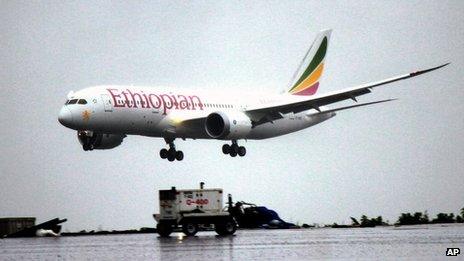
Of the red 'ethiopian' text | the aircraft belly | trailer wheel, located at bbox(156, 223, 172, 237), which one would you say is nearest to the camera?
trailer wheel, located at bbox(156, 223, 172, 237)

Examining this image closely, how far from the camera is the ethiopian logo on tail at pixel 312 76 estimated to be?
8469 centimetres

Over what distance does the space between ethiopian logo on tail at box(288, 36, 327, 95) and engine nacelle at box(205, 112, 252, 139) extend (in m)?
14.1

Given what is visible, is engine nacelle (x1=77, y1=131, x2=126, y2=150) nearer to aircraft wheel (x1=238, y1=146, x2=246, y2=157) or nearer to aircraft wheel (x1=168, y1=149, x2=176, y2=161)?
aircraft wheel (x1=168, y1=149, x2=176, y2=161)

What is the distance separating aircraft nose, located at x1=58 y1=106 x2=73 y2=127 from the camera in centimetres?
6544

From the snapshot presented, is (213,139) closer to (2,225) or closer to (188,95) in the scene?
(188,95)

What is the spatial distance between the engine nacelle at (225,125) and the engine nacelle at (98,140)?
7017 mm

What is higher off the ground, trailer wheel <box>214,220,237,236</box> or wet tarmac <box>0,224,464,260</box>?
trailer wheel <box>214,220,237,236</box>

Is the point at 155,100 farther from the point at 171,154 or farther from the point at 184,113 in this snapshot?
the point at 171,154

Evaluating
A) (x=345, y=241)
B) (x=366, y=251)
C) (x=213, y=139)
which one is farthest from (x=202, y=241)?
(x=213, y=139)

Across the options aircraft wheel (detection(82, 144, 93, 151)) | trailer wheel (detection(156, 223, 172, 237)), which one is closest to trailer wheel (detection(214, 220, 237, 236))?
trailer wheel (detection(156, 223, 172, 237))

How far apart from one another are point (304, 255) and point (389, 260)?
3980mm

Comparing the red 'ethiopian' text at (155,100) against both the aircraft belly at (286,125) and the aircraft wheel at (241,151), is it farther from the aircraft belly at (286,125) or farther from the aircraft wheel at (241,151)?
the aircraft belly at (286,125)

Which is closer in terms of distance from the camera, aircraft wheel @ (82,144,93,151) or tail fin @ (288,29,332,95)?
aircraft wheel @ (82,144,93,151)

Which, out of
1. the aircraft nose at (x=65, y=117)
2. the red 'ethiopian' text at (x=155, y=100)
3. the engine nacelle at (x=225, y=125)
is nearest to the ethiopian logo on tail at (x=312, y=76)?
the red 'ethiopian' text at (x=155, y=100)
